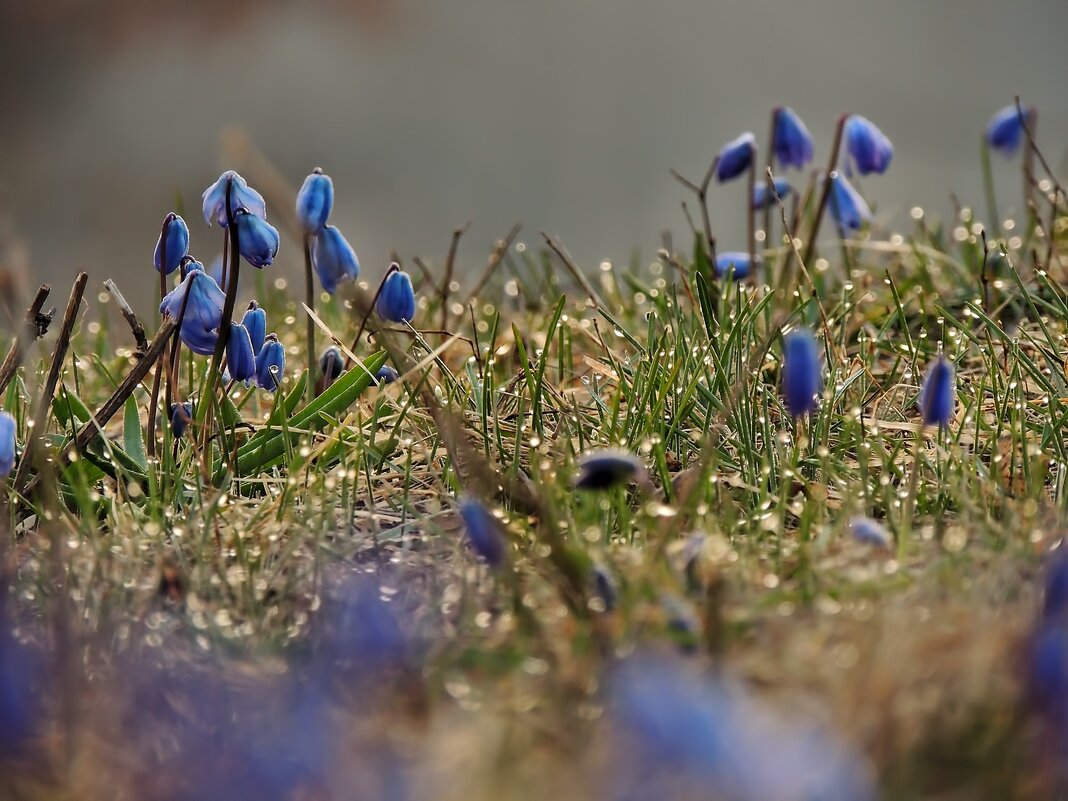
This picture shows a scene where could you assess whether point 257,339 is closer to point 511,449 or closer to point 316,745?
point 511,449

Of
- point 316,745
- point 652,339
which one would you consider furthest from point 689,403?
point 316,745

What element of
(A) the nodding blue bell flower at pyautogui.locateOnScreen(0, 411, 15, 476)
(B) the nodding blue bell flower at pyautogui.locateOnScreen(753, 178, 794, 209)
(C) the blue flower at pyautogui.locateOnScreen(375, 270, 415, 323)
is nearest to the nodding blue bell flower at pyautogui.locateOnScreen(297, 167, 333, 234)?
(C) the blue flower at pyautogui.locateOnScreen(375, 270, 415, 323)

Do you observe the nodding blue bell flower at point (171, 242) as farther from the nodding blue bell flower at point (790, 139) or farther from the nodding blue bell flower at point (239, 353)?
the nodding blue bell flower at point (790, 139)

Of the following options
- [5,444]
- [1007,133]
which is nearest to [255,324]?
[5,444]

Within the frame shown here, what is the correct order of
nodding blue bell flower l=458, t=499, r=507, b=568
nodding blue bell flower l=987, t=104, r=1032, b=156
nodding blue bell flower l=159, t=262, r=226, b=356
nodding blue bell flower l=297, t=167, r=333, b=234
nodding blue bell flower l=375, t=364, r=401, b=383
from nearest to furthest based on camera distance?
1. nodding blue bell flower l=458, t=499, r=507, b=568
2. nodding blue bell flower l=159, t=262, r=226, b=356
3. nodding blue bell flower l=297, t=167, r=333, b=234
4. nodding blue bell flower l=375, t=364, r=401, b=383
5. nodding blue bell flower l=987, t=104, r=1032, b=156

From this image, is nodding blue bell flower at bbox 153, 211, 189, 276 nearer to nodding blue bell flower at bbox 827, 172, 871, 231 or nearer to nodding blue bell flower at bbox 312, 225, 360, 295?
nodding blue bell flower at bbox 312, 225, 360, 295

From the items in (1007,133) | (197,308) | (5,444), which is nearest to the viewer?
(5,444)

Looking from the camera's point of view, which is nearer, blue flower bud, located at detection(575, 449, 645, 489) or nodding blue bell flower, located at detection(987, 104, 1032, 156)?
blue flower bud, located at detection(575, 449, 645, 489)

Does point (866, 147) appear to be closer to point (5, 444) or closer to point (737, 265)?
point (737, 265)
